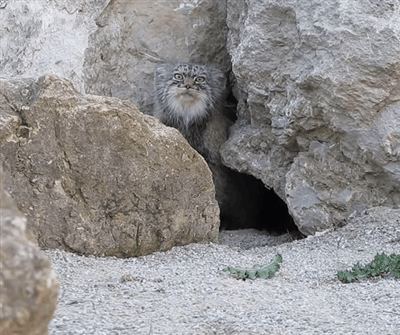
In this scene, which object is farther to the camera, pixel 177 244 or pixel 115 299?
pixel 177 244

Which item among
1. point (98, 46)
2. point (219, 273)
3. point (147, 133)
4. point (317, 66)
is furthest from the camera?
point (98, 46)

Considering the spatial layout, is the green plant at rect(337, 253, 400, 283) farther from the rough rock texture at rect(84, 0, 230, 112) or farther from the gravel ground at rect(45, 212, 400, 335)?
the rough rock texture at rect(84, 0, 230, 112)

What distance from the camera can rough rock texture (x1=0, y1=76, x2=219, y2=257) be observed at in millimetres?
3477

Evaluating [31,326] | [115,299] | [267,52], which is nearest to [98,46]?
[267,52]

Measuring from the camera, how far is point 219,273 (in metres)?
3.25

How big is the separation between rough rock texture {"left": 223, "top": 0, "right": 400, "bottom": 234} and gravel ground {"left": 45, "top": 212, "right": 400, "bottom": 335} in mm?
505

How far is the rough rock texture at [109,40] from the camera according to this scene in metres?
5.01

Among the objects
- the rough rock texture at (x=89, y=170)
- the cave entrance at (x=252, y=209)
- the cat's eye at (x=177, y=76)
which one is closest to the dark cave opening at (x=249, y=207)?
the cave entrance at (x=252, y=209)

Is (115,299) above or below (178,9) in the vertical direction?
below

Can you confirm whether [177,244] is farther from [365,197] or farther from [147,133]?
[365,197]

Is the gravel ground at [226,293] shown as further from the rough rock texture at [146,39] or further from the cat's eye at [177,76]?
the rough rock texture at [146,39]

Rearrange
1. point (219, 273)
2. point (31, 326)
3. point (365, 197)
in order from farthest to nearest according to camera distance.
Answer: point (365, 197), point (219, 273), point (31, 326)

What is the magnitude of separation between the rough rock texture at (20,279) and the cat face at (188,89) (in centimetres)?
412

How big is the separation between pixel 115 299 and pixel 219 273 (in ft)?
2.63
